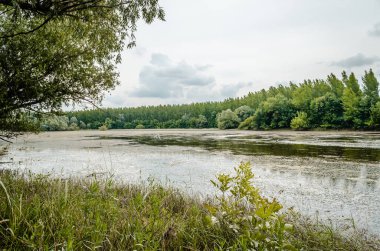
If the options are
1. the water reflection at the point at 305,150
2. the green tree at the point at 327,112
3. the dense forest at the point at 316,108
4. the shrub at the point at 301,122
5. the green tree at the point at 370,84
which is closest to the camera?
the water reflection at the point at 305,150

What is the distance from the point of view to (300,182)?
39.9ft

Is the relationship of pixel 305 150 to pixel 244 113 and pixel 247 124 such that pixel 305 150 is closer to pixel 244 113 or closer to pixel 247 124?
pixel 247 124

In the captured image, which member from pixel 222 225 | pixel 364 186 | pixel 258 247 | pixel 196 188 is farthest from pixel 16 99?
pixel 364 186

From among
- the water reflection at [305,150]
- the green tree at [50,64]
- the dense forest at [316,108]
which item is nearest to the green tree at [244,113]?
the dense forest at [316,108]

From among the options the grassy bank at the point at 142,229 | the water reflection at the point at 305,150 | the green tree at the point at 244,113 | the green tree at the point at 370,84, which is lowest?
the water reflection at the point at 305,150

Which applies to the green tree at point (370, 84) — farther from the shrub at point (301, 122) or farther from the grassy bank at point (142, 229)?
the grassy bank at point (142, 229)

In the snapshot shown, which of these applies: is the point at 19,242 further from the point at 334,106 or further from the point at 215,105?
the point at 215,105

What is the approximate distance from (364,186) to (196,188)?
6.64m

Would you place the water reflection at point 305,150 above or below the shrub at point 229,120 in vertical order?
below

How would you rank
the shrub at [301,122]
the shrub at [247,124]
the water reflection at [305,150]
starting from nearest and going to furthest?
1. the water reflection at [305,150]
2. the shrub at [301,122]
3. the shrub at [247,124]

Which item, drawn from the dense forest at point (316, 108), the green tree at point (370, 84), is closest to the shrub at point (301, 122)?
the dense forest at point (316, 108)

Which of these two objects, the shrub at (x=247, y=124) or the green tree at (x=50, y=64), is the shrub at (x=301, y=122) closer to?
the shrub at (x=247, y=124)

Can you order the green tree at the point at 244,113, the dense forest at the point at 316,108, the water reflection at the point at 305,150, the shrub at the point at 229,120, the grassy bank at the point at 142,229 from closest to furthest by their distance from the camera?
the grassy bank at the point at 142,229 < the water reflection at the point at 305,150 < the dense forest at the point at 316,108 < the shrub at the point at 229,120 < the green tree at the point at 244,113

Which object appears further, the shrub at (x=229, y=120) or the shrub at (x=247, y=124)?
the shrub at (x=229, y=120)
